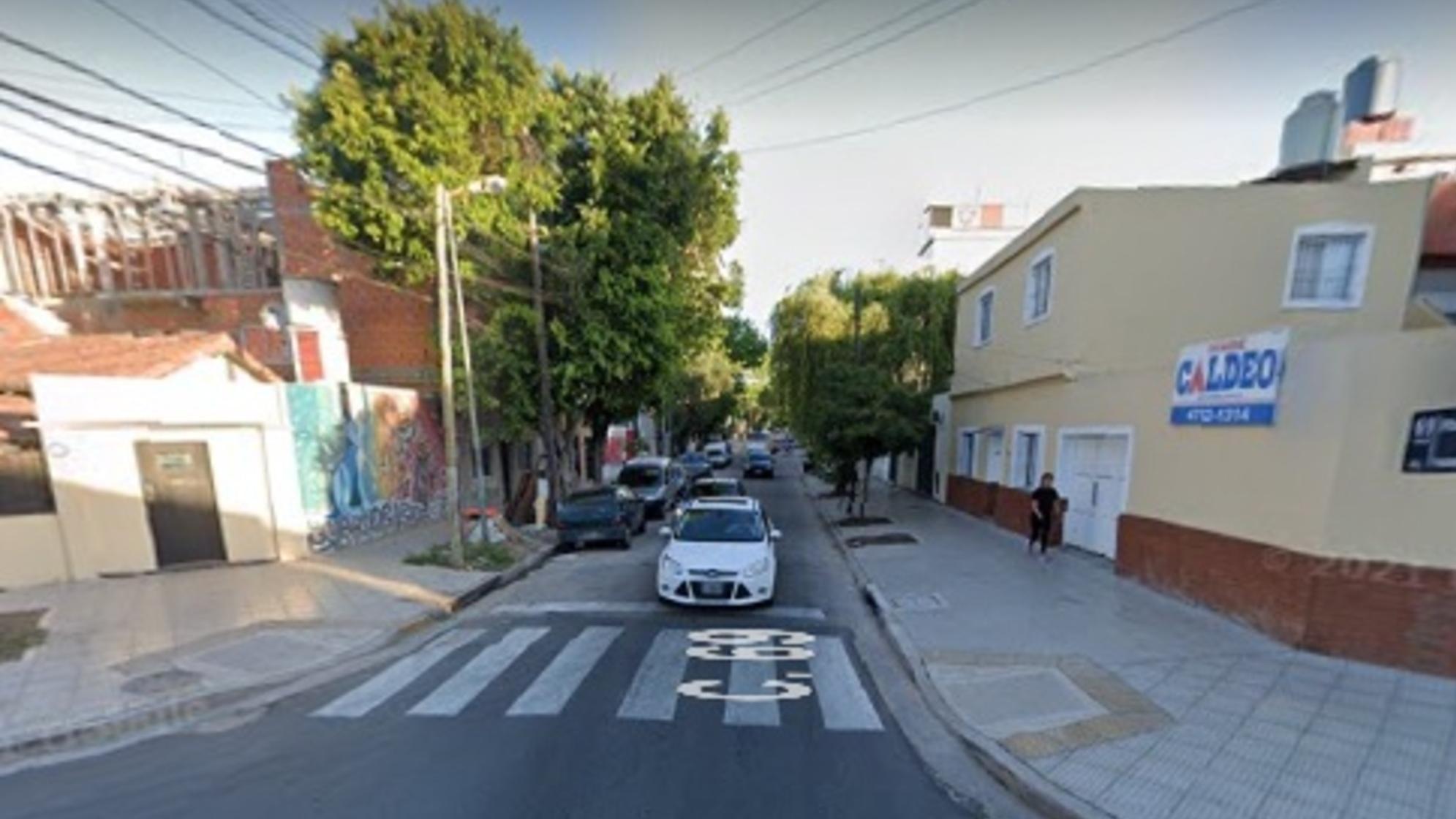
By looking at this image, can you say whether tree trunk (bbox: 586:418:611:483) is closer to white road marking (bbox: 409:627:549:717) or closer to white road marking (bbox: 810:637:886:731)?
white road marking (bbox: 409:627:549:717)

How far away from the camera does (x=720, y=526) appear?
9.32 m

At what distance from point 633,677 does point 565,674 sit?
0.69m

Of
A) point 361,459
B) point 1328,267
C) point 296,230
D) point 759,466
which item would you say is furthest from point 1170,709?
point 759,466

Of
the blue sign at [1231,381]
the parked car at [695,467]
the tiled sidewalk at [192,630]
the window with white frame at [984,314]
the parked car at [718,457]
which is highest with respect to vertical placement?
the window with white frame at [984,314]

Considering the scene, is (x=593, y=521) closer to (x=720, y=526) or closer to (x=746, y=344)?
(x=720, y=526)

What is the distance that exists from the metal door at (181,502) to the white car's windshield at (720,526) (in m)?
7.76

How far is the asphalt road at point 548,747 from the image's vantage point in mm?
3832

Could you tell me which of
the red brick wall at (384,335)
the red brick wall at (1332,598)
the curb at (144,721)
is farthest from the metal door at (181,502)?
the red brick wall at (1332,598)

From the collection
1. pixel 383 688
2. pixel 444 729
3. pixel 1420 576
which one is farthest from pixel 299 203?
pixel 1420 576

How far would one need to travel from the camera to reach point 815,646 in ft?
22.3

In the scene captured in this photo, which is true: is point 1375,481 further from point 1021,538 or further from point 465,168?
point 465,168

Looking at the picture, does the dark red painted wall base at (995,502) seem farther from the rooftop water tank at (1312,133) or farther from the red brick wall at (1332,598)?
the rooftop water tank at (1312,133)

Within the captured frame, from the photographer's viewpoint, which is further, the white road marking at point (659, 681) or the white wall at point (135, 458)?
the white wall at point (135, 458)

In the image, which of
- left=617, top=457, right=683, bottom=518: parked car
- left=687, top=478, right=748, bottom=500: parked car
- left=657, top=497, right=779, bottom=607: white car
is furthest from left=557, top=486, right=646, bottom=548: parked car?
left=657, top=497, right=779, bottom=607: white car
